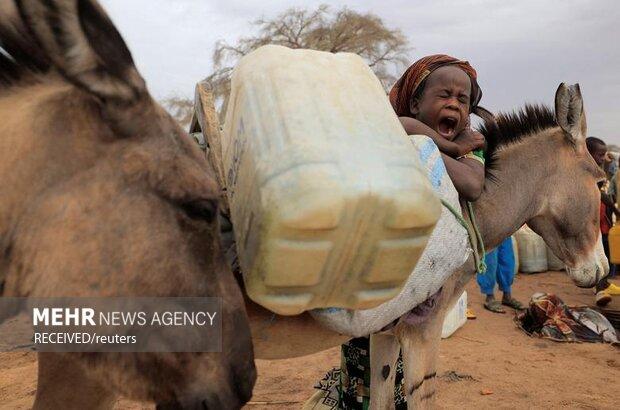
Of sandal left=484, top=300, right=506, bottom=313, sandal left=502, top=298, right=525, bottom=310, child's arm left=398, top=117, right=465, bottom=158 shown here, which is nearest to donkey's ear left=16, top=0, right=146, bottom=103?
child's arm left=398, top=117, right=465, bottom=158

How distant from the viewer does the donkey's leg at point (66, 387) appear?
158 centimetres

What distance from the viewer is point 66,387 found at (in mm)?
1590

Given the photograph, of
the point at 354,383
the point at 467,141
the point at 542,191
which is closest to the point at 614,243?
the point at 542,191

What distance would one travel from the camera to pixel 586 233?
2.90m

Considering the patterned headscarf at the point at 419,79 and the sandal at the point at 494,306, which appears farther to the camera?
the sandal at the point at 494,306

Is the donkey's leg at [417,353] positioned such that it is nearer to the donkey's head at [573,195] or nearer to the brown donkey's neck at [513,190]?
the brown donkey's neck at [513,190]

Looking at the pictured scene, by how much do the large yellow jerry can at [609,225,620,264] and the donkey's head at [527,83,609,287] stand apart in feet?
16.4

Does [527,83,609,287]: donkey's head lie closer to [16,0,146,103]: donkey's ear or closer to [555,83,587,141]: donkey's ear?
[555,83,587,141]: donkey's ear

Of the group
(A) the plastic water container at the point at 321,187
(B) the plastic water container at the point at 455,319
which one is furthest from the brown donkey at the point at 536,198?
(B) the plastic water container at the point at 455,319

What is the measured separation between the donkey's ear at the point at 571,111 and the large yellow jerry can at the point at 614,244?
521 cm

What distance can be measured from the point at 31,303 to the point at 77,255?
7.2 inches

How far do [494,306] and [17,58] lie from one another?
22.9 feet

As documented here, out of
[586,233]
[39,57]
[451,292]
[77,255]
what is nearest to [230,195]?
[77,255]

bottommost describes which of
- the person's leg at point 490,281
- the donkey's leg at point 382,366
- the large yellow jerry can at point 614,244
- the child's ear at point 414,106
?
the person's leg at point 490,281
